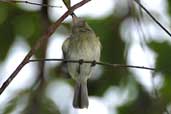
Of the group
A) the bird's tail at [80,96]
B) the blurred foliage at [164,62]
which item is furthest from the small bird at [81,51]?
the blurred foliage at [164,62]

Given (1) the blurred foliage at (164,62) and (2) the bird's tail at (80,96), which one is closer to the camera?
(1) the blurred foliage at (164,62)

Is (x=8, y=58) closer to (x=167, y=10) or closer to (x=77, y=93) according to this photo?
(x=77, y=93)

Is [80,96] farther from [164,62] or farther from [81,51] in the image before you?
[164,62]

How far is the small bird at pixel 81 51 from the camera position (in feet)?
8.59

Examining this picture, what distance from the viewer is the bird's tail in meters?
2.62

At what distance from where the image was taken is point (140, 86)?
8.76 ft

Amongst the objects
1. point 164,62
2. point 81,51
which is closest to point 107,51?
point 81,51

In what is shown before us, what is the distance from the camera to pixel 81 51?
2625 millimetres

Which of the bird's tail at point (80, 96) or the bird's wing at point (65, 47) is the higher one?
the bird's wing at point (65, 47)

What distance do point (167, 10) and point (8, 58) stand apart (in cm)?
92

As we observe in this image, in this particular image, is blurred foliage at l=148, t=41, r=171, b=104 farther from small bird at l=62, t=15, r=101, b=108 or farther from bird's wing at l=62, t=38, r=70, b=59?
bird's wing at l=62, t=38, r=70, b=59

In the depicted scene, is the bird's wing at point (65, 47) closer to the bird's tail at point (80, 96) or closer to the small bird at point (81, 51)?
the small bird at point (81, 51)

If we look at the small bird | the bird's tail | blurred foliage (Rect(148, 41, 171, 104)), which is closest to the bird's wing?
the small bird

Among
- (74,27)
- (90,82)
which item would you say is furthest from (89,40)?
(90,82)
